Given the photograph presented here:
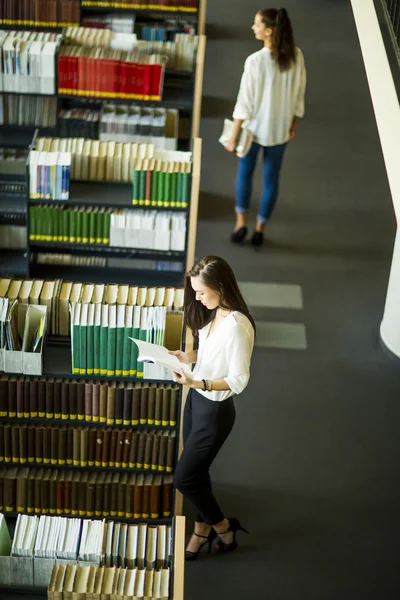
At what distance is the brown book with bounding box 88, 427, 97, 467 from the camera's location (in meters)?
4.96

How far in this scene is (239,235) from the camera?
775 centimetres

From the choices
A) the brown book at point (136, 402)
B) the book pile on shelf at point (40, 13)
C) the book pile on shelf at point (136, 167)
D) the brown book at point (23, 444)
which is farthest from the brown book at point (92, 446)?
the book pile on shelf at point (40, 13)

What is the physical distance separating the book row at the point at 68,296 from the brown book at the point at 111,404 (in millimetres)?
373

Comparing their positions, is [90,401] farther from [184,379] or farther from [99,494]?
[184,379]

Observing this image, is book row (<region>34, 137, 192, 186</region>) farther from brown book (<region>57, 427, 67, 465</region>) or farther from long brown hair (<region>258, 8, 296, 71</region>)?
brown book (<region>57, 427, 67, 465</region>)

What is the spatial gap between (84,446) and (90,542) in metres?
1.12

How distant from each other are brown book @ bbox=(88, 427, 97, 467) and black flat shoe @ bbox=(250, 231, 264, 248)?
3.18 m

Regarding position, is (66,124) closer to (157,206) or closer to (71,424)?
(157,206)

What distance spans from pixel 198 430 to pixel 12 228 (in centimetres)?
277

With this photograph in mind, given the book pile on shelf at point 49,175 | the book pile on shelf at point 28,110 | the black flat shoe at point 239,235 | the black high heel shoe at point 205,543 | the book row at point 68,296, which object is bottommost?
the black high heel shoe at point 205,543

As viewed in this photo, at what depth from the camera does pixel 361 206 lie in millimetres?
8375

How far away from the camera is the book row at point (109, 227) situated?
6285 mm

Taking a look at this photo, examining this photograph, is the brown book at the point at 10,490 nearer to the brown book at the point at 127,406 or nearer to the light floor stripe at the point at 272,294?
the brown book at the point at 127,406

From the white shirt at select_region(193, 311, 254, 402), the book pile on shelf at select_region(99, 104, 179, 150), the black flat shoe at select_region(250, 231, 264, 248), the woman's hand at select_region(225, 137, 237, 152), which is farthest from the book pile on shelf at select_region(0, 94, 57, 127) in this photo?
the white shirt at select_region(193, 311, 254, 402)
